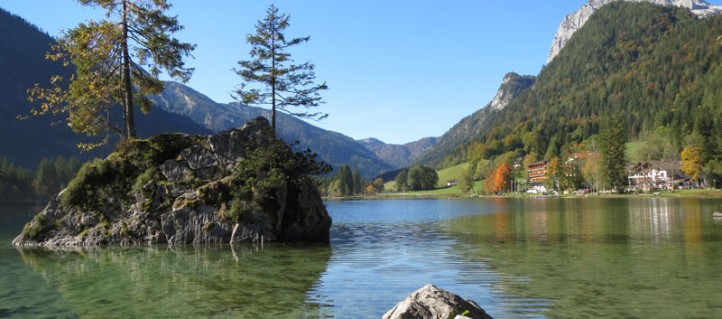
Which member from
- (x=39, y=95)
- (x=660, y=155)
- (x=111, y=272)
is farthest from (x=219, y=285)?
(x=660, y=155)

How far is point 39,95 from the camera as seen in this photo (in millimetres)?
32312

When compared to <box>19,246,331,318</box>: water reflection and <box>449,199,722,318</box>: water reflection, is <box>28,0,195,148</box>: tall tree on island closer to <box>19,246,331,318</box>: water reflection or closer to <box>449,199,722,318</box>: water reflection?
<box>19,246,331,318</box>: water reflection

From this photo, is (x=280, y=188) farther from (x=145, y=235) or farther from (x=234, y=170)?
(x=145, y=235)

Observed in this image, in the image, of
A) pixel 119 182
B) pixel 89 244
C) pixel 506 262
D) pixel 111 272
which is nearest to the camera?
pixel 111 272

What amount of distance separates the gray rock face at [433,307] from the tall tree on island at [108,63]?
28522 mm

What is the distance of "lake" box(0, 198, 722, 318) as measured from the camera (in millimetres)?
13391

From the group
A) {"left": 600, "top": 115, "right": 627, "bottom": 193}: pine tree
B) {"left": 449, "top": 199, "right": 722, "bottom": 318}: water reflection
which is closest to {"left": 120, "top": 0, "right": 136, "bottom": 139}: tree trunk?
{"left": 449, "top": 199, "right": 722, "bottom": 318}: water reflection

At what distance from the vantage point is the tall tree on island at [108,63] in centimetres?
3309

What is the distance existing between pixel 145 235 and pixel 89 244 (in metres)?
3.11

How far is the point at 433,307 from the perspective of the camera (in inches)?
369

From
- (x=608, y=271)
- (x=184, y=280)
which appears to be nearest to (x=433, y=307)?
(x=184, y=280)

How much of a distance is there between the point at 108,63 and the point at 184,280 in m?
22.9

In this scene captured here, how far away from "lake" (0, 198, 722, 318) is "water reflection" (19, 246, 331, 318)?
0.14 ft

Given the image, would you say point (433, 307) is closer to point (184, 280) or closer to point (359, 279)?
point (359, 279)
